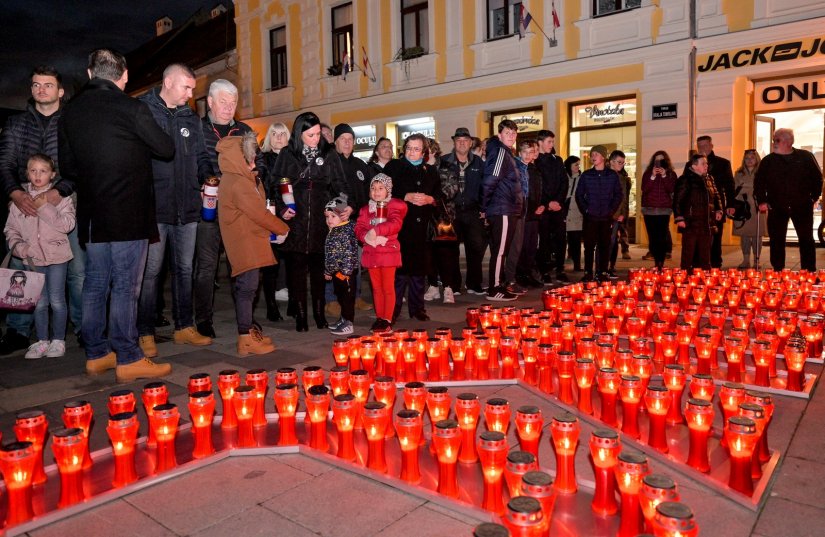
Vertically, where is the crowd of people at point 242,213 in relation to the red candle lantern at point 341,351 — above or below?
above

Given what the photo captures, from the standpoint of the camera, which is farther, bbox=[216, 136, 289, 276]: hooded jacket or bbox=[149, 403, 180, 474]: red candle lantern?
bbox=[216, 136, 289, 276]: hooded jacket

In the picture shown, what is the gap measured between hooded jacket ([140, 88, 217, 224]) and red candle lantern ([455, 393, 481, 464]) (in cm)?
323

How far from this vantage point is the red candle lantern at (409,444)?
2.53m

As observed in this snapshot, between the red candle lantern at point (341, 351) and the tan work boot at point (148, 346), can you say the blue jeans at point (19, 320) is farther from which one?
the red candle lantern at point (341, 351)

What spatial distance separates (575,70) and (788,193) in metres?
6.70

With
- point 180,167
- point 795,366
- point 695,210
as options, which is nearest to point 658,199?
point 695,210

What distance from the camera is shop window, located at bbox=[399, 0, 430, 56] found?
1678 cm

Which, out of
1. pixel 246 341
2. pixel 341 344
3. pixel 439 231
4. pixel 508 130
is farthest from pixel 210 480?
pixel 508 130

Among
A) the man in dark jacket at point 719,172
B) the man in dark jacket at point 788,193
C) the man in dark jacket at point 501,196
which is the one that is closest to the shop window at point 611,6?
the man in dark jacket at point 719,172

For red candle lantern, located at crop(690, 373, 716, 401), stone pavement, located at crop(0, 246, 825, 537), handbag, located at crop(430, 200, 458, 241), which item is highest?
handbag, located at crop(430, 200, 458, 241)

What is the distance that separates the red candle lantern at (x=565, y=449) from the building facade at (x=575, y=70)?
37.2 feet

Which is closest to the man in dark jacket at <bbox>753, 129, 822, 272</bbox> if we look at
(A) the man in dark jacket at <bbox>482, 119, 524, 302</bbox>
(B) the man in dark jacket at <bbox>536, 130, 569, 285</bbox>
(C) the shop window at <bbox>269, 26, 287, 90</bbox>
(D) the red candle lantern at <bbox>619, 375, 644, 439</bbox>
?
(B) the man in dark jacket at <bbox>536, 130, 569, 285</bbox>

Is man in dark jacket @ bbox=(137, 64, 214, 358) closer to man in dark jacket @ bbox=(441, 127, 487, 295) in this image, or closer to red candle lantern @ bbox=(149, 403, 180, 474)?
red candle lantern @ bbox=(149, 403, 180, 474)

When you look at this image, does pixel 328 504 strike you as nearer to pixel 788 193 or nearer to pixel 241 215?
pixel 241 215
